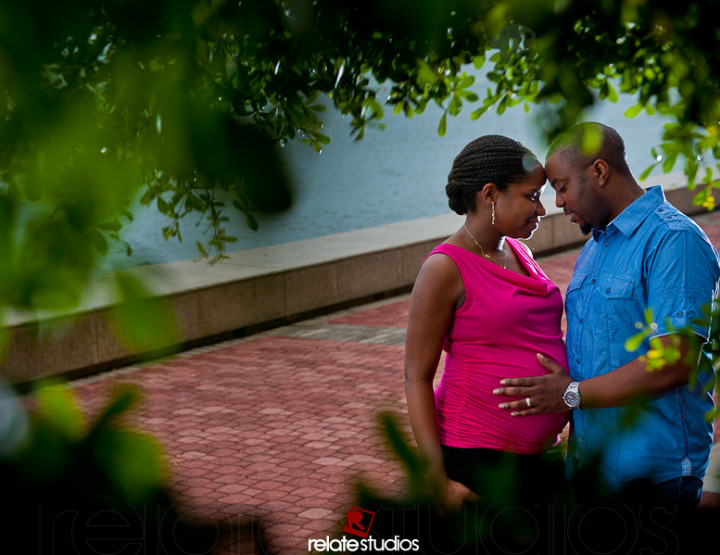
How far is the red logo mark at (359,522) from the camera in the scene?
868 millimetres

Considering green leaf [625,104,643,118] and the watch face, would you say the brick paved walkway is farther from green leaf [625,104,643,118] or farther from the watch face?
green leaf [625,104,643,118]

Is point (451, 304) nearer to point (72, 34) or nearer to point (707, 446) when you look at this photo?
point (707, 446)

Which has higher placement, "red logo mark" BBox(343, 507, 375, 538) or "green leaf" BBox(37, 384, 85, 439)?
"green leaf" BBox(37, 384, 85, 439)

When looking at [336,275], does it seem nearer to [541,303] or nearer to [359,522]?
[541,303]

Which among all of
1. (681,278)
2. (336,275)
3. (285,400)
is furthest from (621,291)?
(336,275)

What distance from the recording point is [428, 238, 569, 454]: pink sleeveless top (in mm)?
2426

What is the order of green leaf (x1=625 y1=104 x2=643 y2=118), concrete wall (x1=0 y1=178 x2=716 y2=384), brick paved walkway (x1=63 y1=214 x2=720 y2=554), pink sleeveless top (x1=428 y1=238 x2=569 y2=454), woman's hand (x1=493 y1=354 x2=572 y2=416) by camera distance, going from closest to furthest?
1. green leaf (x1=625 y1=104 x2=643 y2=118)
2. woman's hand (x1=493 y1=354 x2=572 y2=416)
3. pink sleeveless top (x1=428 y1=238 x2=569 y2=454)
4. brick paved walkway (x1=63 y1=214 x2=720 y2=554)
5. concrete wall (x1=0 y1=178 x2=716 y2=384)

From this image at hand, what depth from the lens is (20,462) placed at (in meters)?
0.76

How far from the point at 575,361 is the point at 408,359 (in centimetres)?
42

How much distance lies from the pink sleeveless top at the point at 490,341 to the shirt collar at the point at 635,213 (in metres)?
0.27

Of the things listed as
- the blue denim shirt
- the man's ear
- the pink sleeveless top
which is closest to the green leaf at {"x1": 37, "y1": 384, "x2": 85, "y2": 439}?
the blue denim shirt

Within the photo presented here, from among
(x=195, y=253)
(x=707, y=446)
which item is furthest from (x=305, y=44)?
(x=707, y=446)

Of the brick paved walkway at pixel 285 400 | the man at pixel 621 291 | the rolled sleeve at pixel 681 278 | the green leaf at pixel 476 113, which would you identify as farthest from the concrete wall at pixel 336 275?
the rolled sleeve at pixel 681 278

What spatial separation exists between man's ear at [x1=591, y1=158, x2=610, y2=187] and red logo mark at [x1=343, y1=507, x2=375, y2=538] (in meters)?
1.66
